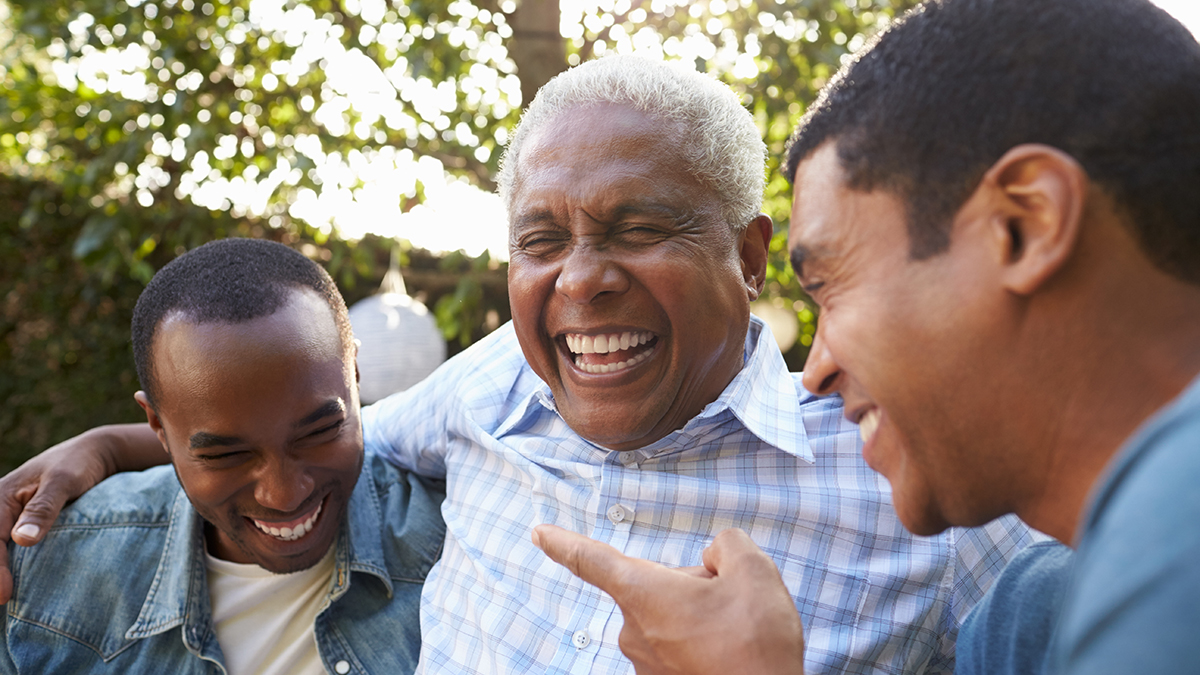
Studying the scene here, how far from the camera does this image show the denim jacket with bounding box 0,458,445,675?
2012 mm

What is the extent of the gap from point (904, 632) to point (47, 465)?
2.22 metres

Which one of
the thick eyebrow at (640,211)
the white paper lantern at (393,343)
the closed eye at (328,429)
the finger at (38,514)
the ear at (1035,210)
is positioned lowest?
the white paper lantern at (393,343)

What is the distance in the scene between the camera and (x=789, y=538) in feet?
5.82

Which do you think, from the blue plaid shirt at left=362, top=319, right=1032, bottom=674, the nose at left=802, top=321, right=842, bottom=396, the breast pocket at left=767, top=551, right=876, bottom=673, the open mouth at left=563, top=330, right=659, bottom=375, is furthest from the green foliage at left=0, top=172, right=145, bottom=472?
the nose at left=802, top=321, right=842, bottom=396

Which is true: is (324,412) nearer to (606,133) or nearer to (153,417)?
(153,417)

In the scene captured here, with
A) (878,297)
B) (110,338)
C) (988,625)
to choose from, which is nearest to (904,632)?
(988,625)

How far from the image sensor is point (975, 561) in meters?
1.71

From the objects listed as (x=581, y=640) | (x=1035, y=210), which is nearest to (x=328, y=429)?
(x=581, y=640)

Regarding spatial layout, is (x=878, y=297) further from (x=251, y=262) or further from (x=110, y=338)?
(x=110, y=338)

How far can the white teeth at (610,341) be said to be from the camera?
191cm

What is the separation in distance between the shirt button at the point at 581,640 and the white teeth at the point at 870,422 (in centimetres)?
80

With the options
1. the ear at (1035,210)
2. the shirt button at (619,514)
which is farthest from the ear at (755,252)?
the ear at (1035,210)

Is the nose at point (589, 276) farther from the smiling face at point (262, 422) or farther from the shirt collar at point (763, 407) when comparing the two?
the smiling face at point (262, 422)

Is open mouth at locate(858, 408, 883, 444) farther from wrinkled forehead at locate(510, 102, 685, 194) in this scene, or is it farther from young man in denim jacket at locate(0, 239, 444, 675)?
young man in denim jacket at locate(0, 239, 444, 675)
